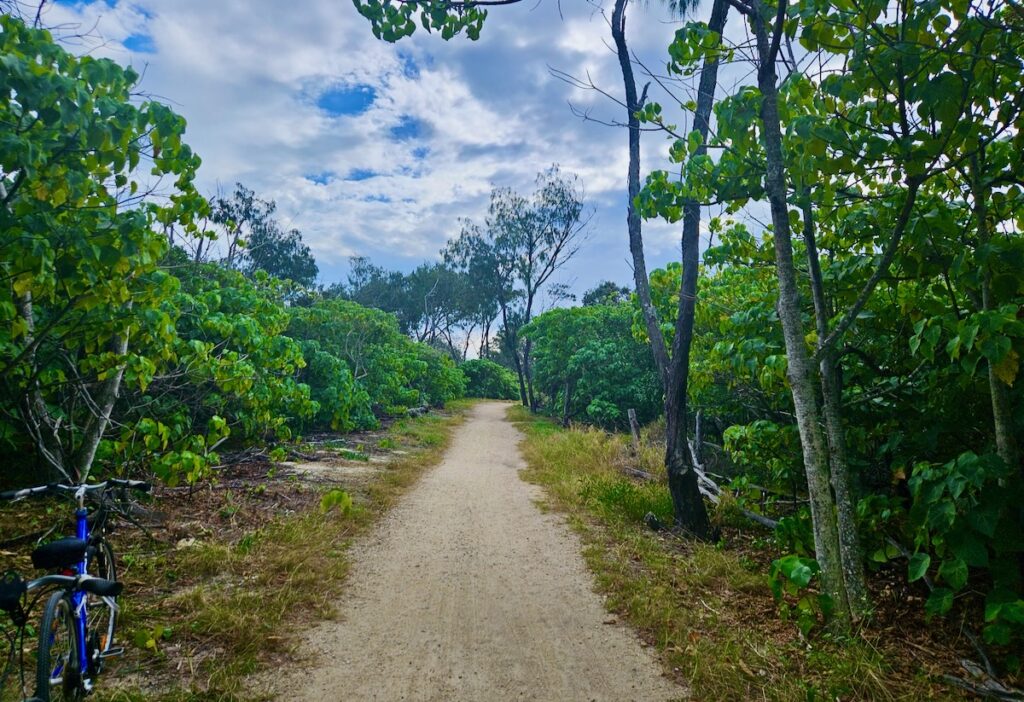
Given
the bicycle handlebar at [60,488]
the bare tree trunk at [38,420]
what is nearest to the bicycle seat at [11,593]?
the bicycle handlebar at [60,488]

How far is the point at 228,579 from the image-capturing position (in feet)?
14.7

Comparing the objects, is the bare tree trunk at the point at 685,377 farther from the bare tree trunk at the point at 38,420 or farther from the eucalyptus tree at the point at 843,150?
the bare tree trunk at the point at 38,420

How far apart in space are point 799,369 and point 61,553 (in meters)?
4.30

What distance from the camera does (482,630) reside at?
4000mm

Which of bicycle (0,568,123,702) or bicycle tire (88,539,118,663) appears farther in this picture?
bicycle tire (88,539,118,663)

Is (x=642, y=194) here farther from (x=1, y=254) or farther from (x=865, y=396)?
(x=1, y=254)

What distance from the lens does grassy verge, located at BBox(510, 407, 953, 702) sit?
3086mm

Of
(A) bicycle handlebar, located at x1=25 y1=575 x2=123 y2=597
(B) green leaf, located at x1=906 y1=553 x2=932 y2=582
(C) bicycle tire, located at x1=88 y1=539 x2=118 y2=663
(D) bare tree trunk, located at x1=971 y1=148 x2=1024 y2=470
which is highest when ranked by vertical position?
(D) bare tree trunk, located at x1=971 y1=148 x2=1024 y2=470

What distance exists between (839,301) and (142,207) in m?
5.08

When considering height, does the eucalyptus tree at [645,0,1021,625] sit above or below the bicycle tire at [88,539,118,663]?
above

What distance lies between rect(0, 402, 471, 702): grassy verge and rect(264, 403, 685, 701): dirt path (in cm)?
28

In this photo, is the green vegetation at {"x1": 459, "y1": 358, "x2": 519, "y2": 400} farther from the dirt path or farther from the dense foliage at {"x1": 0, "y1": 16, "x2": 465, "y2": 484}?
the dirt path

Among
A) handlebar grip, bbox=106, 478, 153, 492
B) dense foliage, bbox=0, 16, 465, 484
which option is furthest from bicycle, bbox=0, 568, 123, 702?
dense foliage, bbox=0, 16, 465, 484

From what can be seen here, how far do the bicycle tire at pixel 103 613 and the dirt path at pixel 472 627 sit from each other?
107cm
